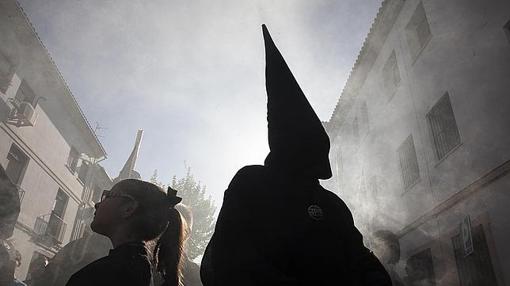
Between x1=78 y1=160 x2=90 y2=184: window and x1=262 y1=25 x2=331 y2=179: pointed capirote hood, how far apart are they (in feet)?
63.4

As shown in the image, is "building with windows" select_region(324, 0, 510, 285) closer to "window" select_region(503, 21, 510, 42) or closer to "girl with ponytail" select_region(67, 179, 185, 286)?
"window" select_region(503, 21, 510, 42)

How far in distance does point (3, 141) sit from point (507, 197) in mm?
13917

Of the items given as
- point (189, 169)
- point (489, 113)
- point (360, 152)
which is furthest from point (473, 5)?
point (189, 169)

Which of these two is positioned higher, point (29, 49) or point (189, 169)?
point (189, 169)

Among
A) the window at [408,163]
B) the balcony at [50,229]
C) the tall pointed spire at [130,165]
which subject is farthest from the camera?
the balcony at [50,229]

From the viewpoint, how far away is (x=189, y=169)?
2995cm

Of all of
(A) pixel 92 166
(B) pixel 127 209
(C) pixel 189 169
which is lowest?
(B) pixel 127 209

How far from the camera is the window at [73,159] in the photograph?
679 inches

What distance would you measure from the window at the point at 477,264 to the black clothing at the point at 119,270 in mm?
6940

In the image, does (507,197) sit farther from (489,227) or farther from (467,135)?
(467,135)

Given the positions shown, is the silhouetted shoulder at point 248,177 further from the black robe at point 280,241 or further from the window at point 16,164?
the window at point 16,164

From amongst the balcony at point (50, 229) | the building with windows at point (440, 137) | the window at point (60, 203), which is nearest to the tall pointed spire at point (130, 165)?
the balcony at point (50, 229)

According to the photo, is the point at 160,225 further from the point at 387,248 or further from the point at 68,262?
the point at 387,248

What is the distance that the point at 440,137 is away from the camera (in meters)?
9.00
